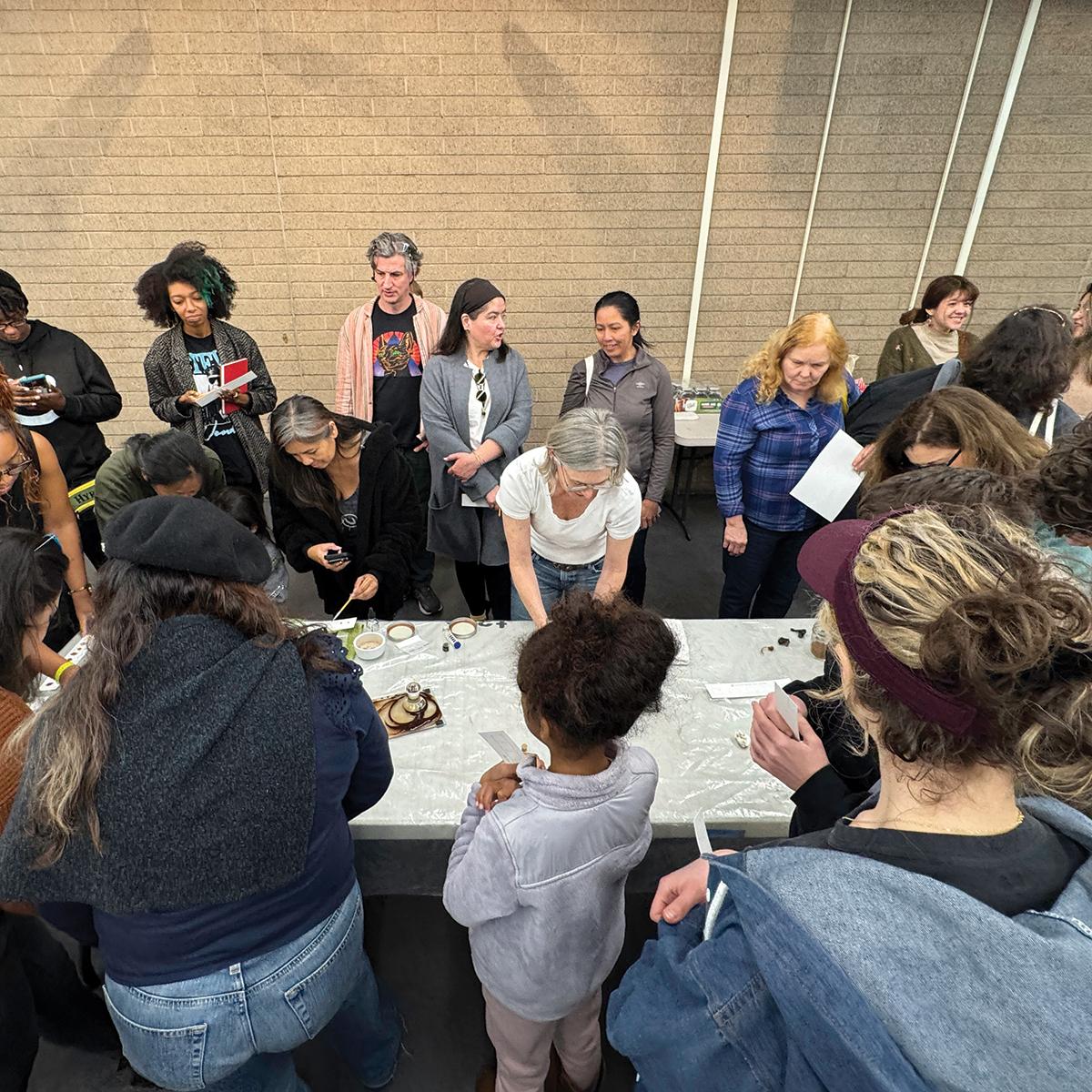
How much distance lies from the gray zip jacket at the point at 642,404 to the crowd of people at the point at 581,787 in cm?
78

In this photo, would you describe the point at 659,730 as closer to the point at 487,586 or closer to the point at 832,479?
the point at 832,479

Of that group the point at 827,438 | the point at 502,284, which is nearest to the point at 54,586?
the point at 827,438

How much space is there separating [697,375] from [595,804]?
4018 mm

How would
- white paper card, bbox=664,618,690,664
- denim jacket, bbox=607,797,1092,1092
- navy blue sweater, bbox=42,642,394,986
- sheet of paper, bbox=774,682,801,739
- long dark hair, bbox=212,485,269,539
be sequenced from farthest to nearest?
1. long dark hair, bbox=212,485,269,539
2. white paper card, bbox=664,618,690,664
3. sheet of paper, bbox=774,682,801,739
4. navy blue sweater, bbox=42,642,394,986
5. denim jacket, bbox=607,797,1092,1092

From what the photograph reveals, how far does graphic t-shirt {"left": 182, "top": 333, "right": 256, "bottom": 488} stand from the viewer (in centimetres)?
297

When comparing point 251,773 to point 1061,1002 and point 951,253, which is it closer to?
point 1061,1002

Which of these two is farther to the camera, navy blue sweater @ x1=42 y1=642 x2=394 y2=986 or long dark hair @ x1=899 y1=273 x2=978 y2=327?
long dark hair @ x1=899 y1=273 x2=978 y2=327

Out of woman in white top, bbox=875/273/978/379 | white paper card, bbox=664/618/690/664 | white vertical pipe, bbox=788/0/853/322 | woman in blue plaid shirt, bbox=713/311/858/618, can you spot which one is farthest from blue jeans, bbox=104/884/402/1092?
white vertical pipe, bbox=788/0/853/322

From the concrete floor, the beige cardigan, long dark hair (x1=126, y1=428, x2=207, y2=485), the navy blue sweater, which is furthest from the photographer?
the beige cardigan

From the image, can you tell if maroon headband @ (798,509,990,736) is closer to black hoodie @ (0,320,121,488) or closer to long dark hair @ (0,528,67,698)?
long dark hair @ (0,528,67,698)

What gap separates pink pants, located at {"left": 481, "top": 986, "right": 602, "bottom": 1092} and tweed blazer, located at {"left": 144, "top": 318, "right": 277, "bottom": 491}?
7.74 ft

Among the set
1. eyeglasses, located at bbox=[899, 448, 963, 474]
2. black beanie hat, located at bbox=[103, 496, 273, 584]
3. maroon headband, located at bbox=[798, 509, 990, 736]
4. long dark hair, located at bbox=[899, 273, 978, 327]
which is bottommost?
eyeglasses, located at bbox=[899, 448, 963, 474]

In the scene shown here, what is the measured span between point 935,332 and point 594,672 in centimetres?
320

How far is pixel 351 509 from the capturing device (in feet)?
7.95
